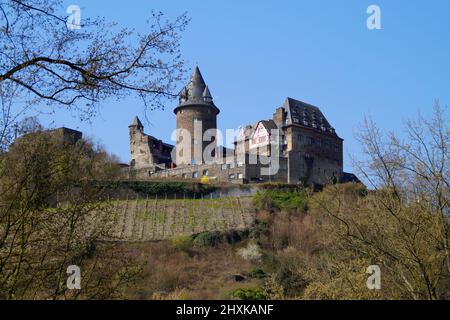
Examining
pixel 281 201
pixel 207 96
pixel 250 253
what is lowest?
pixel 250 253

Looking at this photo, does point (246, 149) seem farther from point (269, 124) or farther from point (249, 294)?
point (249, 294)

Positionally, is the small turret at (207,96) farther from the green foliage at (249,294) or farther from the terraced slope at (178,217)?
the green foliage at (249,294)

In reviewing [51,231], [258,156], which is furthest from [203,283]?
[51,231]

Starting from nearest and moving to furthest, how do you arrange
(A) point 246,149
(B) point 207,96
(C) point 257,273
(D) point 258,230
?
(C) point 257,273 → (D) point 258,230 → (A) point 246,149 → (B) point 207,96

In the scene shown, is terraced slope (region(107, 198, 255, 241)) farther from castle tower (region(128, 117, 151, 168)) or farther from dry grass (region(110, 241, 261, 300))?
castle tower (region(128, 117, 151, 168))

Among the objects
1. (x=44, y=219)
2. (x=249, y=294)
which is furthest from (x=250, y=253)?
(x=44, y=219)

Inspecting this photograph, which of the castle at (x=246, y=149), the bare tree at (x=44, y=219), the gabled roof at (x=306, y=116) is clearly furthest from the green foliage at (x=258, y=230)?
the bare tree at (x=44, y=219)

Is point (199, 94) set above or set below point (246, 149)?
above

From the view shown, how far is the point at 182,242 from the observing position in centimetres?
4559

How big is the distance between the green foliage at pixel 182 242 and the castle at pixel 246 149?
13.7 m

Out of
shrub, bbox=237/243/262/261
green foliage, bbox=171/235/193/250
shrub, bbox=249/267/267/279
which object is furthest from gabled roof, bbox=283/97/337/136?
shrub, bbox=249/267/267/279

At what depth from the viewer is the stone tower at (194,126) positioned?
66.6 meters

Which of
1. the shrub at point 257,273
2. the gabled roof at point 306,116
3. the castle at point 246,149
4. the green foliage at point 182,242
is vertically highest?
the gabled roof at point 306,116

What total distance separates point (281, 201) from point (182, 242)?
11.7 meters
